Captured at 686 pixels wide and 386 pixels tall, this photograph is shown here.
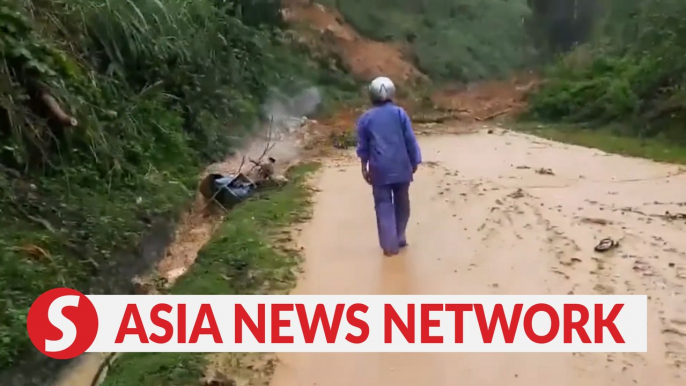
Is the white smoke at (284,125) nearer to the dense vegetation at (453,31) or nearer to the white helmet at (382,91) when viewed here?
the white helmet at (382,91)

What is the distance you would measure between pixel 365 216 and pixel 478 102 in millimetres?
15425

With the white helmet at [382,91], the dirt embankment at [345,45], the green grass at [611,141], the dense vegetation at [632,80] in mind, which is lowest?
the white helmet at [382,91]

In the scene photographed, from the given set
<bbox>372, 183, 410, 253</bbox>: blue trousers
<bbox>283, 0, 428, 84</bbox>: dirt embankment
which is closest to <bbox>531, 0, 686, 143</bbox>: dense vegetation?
<bbox>283, 0, 428, 84</bbox>: dirt embankment

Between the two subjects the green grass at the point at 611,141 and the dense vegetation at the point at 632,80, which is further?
the dense vegetation at the point at 632,80

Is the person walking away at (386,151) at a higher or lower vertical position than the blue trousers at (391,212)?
higher

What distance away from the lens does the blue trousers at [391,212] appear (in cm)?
704

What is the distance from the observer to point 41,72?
→ 7852 millimetres

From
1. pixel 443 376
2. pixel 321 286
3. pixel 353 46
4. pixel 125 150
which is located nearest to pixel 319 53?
pixel 353 46

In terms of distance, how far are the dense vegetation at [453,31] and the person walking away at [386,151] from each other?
62.4 ft

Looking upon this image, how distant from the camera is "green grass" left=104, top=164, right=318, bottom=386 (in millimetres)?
4914

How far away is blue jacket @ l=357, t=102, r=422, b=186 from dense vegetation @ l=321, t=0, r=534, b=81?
62.6 ft

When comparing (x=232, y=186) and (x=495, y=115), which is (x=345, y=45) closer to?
(x=495, y=115)

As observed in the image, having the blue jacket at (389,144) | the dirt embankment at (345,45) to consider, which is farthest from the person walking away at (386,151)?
the dirt embankment at (345,45)

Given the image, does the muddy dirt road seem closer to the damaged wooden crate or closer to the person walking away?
the person walking away
